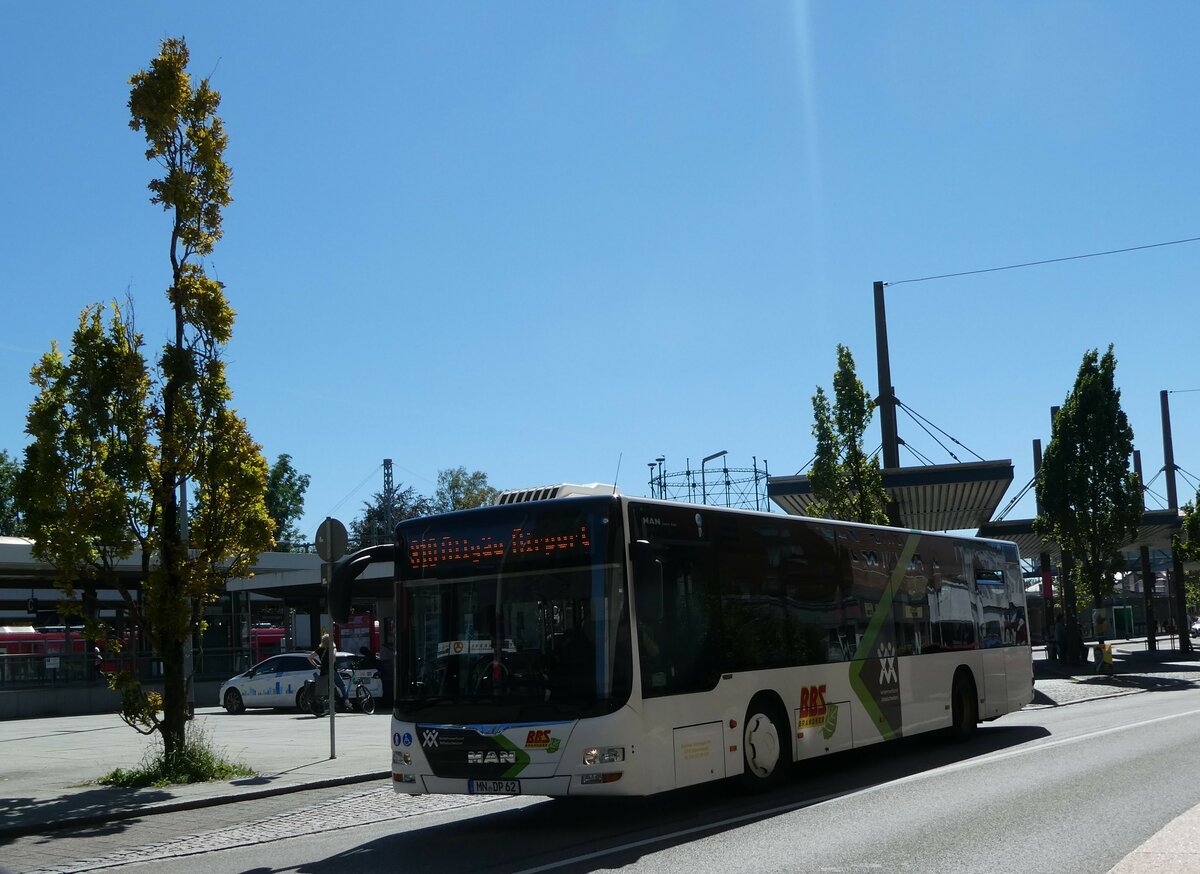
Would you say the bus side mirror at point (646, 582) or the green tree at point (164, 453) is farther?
the green tree at point (164, 453)

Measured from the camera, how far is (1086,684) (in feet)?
105

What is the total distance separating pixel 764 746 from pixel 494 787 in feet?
10.3

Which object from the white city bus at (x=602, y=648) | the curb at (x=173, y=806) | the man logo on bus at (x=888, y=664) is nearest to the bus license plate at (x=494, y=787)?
the white city bus at (x=602, y=648)

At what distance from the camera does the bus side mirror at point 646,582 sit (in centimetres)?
1062

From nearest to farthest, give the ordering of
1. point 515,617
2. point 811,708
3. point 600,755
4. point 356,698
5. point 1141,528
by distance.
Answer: point 600,755 < point 515,617 < point 811,708 < point 356,698 < point 1141,528

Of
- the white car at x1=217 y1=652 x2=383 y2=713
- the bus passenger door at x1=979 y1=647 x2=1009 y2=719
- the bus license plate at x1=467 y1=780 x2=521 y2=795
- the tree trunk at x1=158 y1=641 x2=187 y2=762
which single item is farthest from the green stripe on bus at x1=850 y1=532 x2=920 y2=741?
the white car at x1=217 y1=652 x2=383 y2=713

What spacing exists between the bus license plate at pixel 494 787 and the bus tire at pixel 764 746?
8.69 ft

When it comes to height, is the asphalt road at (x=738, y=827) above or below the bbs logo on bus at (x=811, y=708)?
below

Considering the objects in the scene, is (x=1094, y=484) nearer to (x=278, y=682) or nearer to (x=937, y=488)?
(x=937, y=488)

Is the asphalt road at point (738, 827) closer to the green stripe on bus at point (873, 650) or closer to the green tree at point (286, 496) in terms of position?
the green stripe on bus at point (873, 650)

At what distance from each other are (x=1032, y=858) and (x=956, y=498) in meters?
33.1

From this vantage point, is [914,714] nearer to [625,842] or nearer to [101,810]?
[625,842]

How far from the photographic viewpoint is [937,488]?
3716cm

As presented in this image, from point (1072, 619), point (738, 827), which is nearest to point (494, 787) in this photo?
point (738, 827)
